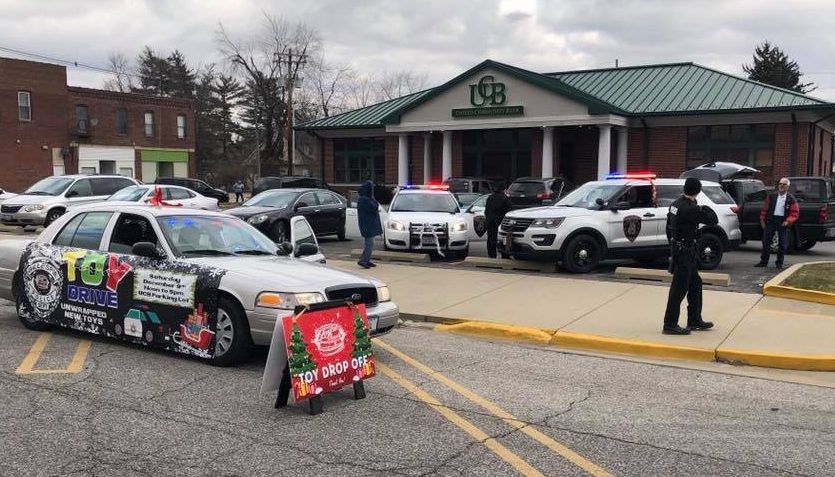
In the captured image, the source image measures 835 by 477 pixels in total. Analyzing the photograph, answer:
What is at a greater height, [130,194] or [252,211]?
[130,194]

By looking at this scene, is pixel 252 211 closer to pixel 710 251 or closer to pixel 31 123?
pixel 710 251

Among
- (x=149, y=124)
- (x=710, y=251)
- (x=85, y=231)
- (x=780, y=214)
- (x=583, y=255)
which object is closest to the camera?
(x=85, y=231)

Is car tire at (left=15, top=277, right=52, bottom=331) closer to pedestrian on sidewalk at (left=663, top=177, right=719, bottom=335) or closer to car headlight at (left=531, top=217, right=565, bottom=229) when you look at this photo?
pedestrian on sidewalk at (left=663, top=177, right=719, bottom=335)

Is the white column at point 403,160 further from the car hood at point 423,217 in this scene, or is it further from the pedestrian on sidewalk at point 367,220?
the pedestrian on sidewalk at point 367,220

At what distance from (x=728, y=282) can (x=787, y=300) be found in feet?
4.77

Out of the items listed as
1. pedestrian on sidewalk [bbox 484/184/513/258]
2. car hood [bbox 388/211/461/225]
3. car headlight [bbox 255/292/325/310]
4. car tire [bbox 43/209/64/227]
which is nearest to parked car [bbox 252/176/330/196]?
car tire [bbox 43/209/64/227]

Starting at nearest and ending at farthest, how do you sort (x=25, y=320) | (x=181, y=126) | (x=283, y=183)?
(x=25, y=320) < (x=283, y=183) < (x=181, y=126)

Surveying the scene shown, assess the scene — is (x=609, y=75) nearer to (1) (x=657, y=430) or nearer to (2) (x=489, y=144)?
(2) (x=489, y=144)

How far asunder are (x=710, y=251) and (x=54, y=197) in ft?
56.4

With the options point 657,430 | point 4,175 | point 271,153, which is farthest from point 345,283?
point 271,153

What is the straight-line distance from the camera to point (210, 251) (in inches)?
287

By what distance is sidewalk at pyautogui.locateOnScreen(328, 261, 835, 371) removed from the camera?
24.9 feet

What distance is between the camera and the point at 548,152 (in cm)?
3025

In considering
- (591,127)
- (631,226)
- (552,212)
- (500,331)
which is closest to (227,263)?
(500,331)
